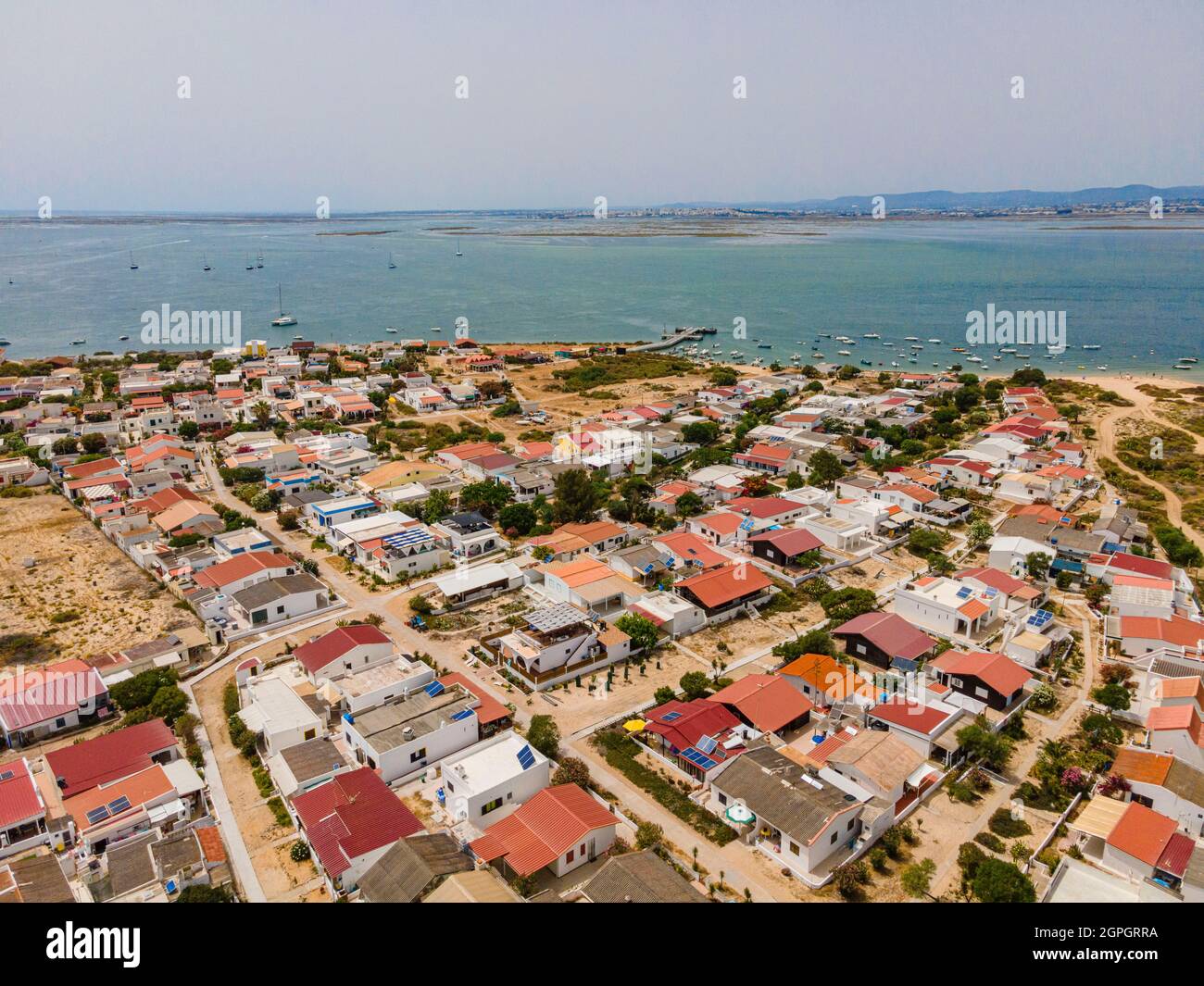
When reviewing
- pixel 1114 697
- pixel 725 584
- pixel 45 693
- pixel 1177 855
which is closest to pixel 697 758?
pixel 725 584

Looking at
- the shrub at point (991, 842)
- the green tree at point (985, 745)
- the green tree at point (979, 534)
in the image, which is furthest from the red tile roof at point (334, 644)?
the green tree at point (979, 534)

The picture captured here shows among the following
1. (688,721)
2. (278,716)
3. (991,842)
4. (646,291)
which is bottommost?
(991,842)

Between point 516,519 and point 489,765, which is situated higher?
point 516,519

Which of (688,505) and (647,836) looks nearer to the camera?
(647,836)

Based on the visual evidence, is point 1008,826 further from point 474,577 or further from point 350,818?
point 474,577

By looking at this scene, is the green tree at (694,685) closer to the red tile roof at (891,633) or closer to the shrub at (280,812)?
the red tile roof at (891,633)

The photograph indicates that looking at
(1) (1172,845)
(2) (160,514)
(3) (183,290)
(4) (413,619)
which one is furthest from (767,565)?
(3) (183,290)
